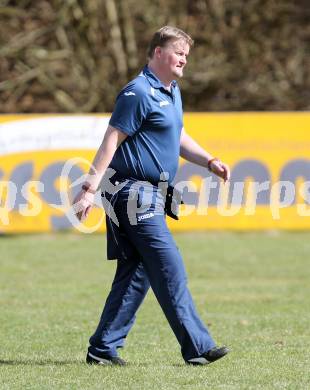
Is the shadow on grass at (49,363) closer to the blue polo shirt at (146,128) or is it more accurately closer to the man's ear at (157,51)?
the blue polo shirt at (146,128)

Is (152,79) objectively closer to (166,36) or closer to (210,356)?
(166,36)

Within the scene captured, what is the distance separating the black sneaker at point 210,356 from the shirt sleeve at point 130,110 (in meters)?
1.52

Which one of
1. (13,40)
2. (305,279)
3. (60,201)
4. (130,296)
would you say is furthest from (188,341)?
(13,40)

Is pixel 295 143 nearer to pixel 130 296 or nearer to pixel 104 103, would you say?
pixel 104 103

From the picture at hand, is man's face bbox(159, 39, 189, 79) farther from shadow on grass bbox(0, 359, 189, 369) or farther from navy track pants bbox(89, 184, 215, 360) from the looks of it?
shadow on grass bbox(0, 359, 189, 369)

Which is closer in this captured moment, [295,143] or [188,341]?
[188,341]

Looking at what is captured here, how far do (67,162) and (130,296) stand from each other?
36.1ft

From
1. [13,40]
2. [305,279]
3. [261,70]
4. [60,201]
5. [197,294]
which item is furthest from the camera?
[261,70]

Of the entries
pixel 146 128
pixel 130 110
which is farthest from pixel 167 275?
pixel 130 110

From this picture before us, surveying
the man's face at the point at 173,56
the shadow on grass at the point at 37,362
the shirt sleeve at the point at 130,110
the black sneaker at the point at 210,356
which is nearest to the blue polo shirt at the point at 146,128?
the shirt sleeve at the point at 130,110

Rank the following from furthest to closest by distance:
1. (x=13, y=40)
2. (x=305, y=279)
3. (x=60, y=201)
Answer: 1. (x=13, y=40)
2. (x=60, y=201)
3. (x=305, y=279)

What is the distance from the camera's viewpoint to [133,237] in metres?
6.50

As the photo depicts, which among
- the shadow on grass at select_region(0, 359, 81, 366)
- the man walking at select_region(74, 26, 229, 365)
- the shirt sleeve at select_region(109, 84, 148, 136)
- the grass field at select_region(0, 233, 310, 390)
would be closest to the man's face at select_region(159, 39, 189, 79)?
the man walking at select_region(74, 26, 229, 365)

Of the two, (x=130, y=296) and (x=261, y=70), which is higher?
(x=261, y=70)
